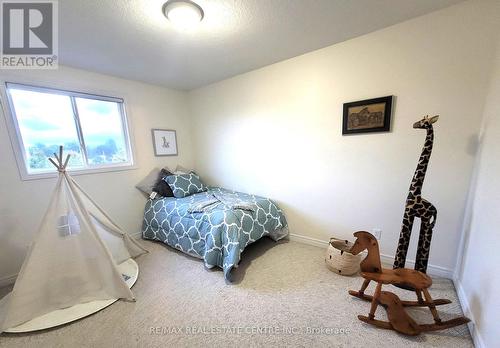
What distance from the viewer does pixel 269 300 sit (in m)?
1.69

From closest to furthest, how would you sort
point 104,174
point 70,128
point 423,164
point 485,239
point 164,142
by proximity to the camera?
point 485,239 → point 423,164 → point 70,128 → point 104,174 → point 164,142

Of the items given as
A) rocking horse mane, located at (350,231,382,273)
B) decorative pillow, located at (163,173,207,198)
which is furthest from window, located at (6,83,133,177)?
rocking horse mane, located at (350,231,382,273)

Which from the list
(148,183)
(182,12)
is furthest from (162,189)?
(182,12)

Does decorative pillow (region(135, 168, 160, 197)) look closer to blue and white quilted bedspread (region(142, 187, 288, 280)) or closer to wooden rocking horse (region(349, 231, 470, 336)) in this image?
blue and white quilted bedspread (region(142, 187, 288, 280))

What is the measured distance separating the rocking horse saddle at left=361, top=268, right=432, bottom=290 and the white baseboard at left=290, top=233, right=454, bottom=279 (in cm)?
74

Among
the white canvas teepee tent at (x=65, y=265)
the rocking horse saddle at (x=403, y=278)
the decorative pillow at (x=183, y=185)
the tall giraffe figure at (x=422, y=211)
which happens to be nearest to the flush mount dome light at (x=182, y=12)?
the white canvas teepee tent at (x=65, y=265)

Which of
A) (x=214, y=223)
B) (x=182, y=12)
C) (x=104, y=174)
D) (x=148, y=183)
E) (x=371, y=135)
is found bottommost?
(x=214, y=223)

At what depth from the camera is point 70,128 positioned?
2447 millimetres

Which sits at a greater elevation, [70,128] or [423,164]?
[70,128]

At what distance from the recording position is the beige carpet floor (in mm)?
1339

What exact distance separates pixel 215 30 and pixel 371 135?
5.96 ft

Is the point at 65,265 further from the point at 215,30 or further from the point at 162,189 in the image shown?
the point at 215,30

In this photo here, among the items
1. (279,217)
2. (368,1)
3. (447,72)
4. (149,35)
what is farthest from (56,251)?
(447,72)

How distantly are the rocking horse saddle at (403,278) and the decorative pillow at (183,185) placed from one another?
2.43m
